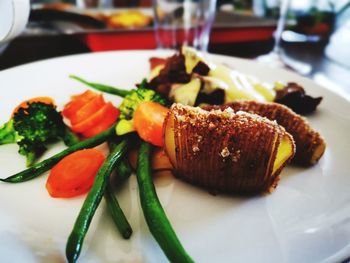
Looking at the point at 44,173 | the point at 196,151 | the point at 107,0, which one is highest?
the point at 196,151

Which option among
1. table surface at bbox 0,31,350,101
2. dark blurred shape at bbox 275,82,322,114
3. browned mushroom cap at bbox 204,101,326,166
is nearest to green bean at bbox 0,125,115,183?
browned mushroom cap at bbox 204,101,326,166

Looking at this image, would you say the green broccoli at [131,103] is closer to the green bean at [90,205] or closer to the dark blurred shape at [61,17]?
the green bean at [90,205]

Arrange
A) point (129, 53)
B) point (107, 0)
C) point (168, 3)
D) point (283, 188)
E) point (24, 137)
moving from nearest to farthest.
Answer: point (283, 188), point (24, 137), point (129, 53), point (168, 3), point (107, 0)

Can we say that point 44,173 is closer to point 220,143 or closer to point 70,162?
point 70,162

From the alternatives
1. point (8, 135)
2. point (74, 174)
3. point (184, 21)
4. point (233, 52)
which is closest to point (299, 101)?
point (74, 174)

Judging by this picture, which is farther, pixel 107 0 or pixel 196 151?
pixel 107 0

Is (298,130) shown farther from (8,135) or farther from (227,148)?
(8,135)

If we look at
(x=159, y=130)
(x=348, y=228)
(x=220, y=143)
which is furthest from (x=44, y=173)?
(x=348, y=228)

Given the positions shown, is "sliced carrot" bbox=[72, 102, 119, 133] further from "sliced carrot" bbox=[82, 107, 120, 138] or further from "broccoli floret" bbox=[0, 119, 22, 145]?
"broccoli floret" bbox=[0, 119, 22, 145]
